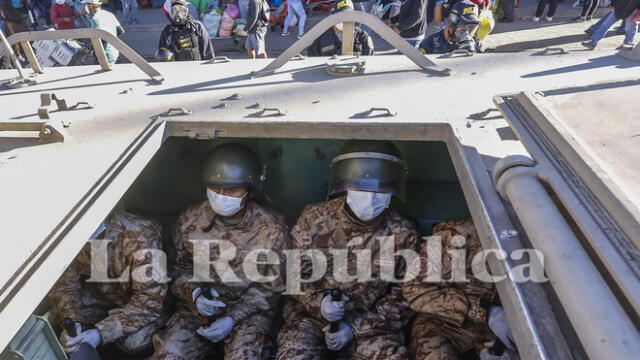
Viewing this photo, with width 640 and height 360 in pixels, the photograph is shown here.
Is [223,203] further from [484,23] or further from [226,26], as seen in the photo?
[226,26]

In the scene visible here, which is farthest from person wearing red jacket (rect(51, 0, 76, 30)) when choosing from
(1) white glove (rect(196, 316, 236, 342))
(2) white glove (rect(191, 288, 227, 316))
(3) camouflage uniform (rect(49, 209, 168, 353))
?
(1) white glove (rect(196, 316, 236, 342))

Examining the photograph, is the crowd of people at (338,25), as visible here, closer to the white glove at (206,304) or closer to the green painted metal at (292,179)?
the green painted metal at (292,179)

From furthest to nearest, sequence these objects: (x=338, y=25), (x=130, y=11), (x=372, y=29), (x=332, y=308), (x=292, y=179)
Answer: (x=130, y=11)
(x=338, y=25)
(x=292, y=179)
(x=332, y=308)
(x=372, y=29)

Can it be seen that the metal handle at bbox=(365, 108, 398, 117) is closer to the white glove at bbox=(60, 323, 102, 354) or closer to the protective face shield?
the white glove at bbox=(60, 323, 102, 354)

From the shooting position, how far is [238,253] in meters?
2.50

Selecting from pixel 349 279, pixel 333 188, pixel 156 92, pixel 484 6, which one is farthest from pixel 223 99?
pixel 484 6

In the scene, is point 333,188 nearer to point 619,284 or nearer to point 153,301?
point 153,301

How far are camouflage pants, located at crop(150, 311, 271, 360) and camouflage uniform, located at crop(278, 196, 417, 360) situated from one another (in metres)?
0.12

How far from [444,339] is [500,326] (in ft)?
1.26

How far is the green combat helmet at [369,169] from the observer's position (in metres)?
2.19

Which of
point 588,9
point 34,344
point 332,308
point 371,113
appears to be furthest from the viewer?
point 588,9

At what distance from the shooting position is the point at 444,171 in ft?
8.85

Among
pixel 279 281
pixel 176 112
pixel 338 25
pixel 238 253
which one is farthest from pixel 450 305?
pixel 338 25

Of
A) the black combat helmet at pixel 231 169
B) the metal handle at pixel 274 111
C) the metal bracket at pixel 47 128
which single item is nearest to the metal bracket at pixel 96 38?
the black combat helmet at pixel 231 169
